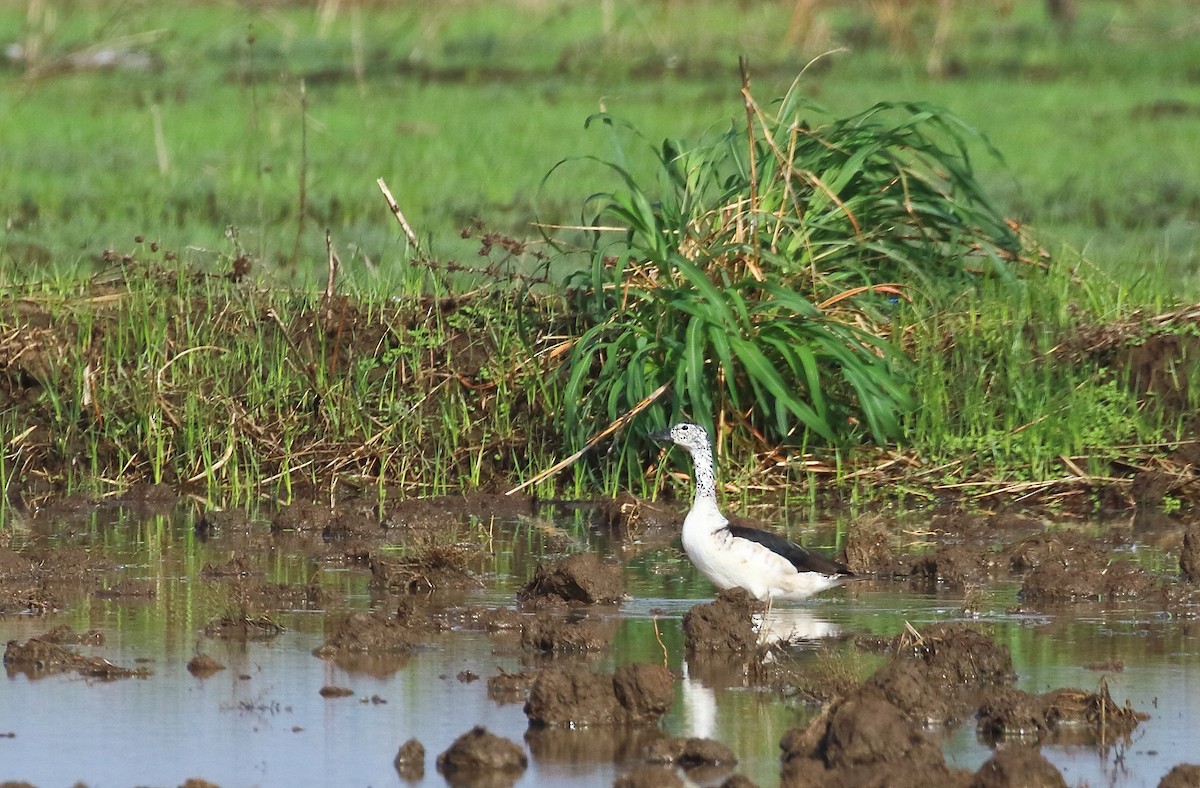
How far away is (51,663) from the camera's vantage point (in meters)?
6.52

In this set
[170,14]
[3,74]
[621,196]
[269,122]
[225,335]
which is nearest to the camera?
[621,196]

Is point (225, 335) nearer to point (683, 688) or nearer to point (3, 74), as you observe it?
point (683, 688)

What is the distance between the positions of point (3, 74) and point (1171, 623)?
17.9 metres

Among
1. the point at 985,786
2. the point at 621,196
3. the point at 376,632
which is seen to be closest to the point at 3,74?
the point at 621,196

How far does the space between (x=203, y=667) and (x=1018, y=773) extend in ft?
8.85

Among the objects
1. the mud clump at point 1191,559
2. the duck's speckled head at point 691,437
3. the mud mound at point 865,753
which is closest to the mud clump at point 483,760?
the mud mound at point 865,753

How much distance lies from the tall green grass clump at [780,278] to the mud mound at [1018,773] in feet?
13.7

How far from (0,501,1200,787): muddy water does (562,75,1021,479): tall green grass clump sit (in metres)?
1.40

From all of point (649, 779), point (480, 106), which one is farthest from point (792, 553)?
point (480, 106)

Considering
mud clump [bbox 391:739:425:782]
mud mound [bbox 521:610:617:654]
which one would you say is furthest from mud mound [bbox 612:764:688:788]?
mud mound [bbox 521:610:617:654]

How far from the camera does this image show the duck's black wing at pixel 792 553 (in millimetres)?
7492

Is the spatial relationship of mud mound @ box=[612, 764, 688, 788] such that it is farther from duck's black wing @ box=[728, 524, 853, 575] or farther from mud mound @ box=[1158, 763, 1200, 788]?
duck's black wing @ box=[728, 524, 853, 575]

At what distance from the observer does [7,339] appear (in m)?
10.4

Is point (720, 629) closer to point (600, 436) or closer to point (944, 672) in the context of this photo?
point (944, 672)
